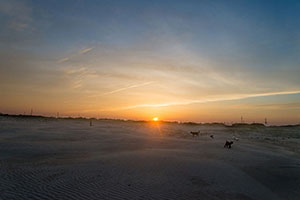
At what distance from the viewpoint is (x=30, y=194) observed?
6215 mm

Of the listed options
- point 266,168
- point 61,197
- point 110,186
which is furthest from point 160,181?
point 266,168

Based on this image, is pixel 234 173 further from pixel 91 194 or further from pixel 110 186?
pixel 91 194

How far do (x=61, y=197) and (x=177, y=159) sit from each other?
6978 mm

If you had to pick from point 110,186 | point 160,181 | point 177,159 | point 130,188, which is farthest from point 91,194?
point 177,159

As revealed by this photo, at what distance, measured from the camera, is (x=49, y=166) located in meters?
9.52

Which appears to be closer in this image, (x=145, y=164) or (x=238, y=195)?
(x=238, y=195)

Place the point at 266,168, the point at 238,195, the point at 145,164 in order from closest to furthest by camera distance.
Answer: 1. the point at 238,195
2. the point at 145,164
3. the point at 266,168

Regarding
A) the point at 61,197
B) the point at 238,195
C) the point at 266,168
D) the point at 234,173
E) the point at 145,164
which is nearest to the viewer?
the point at 61,197

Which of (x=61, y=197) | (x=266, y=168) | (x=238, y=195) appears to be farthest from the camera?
(x=266, y=168)

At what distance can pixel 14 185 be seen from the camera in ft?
22.6

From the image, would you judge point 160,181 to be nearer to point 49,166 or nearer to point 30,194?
point 30,194

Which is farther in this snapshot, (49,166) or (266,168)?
(266,168)

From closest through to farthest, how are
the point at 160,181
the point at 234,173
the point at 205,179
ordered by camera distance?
the point at 160,181 → the point at 205,179 → the point at 234,173

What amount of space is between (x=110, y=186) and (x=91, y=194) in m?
0.87
